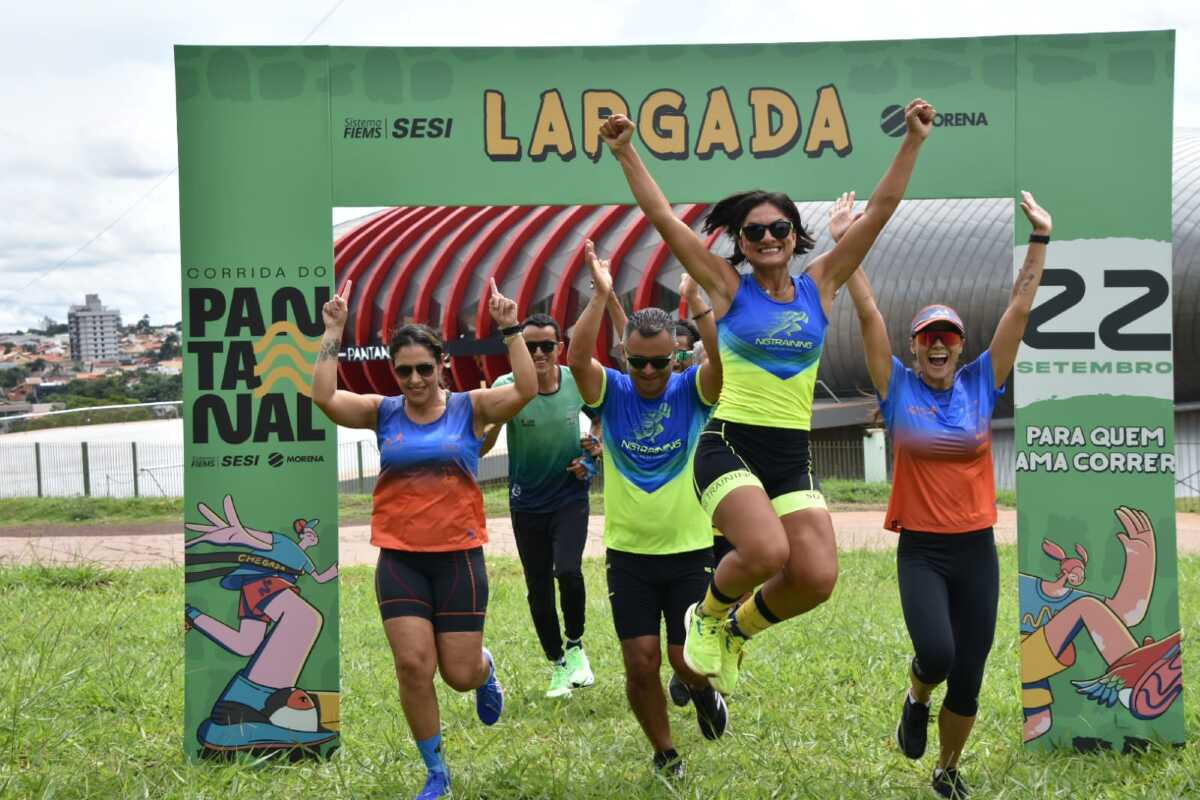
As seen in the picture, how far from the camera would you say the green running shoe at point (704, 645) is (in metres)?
4.98

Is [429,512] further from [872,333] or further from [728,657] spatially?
[872,333]

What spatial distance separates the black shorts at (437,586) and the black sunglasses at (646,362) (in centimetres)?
114

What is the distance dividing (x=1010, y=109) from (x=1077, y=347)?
1.24 metres

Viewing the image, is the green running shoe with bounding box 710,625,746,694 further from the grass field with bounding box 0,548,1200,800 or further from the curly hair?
the curly hair

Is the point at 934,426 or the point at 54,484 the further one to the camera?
the point at 54,484

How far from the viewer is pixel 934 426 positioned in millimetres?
5227

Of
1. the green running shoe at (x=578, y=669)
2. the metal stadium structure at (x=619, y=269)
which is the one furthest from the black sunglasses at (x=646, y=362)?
the metal stadium structure at (x=619, y=269)

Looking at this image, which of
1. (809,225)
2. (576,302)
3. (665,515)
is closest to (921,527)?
(665,515)

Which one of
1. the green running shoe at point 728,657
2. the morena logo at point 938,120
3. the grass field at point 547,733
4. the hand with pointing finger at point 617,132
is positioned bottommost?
the grass field at point 547,733

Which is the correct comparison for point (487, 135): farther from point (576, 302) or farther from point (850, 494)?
point (576, 302)

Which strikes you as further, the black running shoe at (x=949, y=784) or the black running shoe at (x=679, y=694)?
the black running shoe at (x=679, y=694)

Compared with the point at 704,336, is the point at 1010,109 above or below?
above

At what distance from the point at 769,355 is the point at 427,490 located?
1585 millimetres

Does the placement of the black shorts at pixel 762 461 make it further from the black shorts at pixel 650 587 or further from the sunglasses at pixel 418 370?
the sunglasses at pixel 418 370
